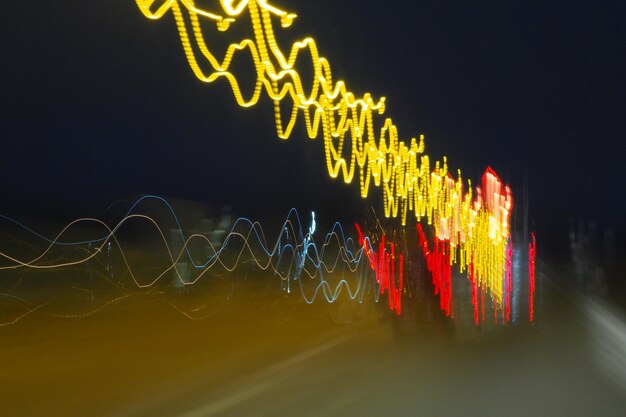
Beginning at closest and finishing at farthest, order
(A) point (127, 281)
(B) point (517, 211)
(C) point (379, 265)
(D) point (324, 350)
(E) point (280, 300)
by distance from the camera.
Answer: (A) point (127, 281) < (D) point (324, 350) < (E) point (280, 300) < (C) point (379, 265) < (B) point (517, 211)

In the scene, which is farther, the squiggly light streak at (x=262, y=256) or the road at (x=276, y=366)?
the squiggly light streak at (x=262, y=256)

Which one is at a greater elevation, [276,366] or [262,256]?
[262,256]

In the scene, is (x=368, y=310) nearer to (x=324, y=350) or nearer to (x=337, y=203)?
(x=337, y=203)

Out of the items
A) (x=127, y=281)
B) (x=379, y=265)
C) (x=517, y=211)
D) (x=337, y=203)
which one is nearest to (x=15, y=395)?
(x=127, y=281)

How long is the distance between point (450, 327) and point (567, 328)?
2043mm

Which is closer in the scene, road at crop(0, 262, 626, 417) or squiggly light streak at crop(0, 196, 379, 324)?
road at crop(0, 262, 626, 417)

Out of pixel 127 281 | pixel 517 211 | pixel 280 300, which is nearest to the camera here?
pixel 127 281

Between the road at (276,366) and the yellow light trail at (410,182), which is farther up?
the yellow light trail at (410,182)

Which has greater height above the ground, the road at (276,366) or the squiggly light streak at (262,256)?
the squiggly light streak at (262,256)

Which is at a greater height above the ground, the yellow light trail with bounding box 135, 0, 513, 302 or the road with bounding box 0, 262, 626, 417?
the yellow light trail with bounding box 135, 0, 513, 302

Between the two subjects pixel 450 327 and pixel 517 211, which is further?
pixel 517 211

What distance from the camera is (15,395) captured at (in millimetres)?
6520

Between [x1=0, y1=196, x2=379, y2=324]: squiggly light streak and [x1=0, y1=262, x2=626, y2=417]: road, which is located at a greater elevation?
[x1=0, y1=196, x2=379, y2=324]: squiggly light streak

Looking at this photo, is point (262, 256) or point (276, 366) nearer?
point (276, 366)
